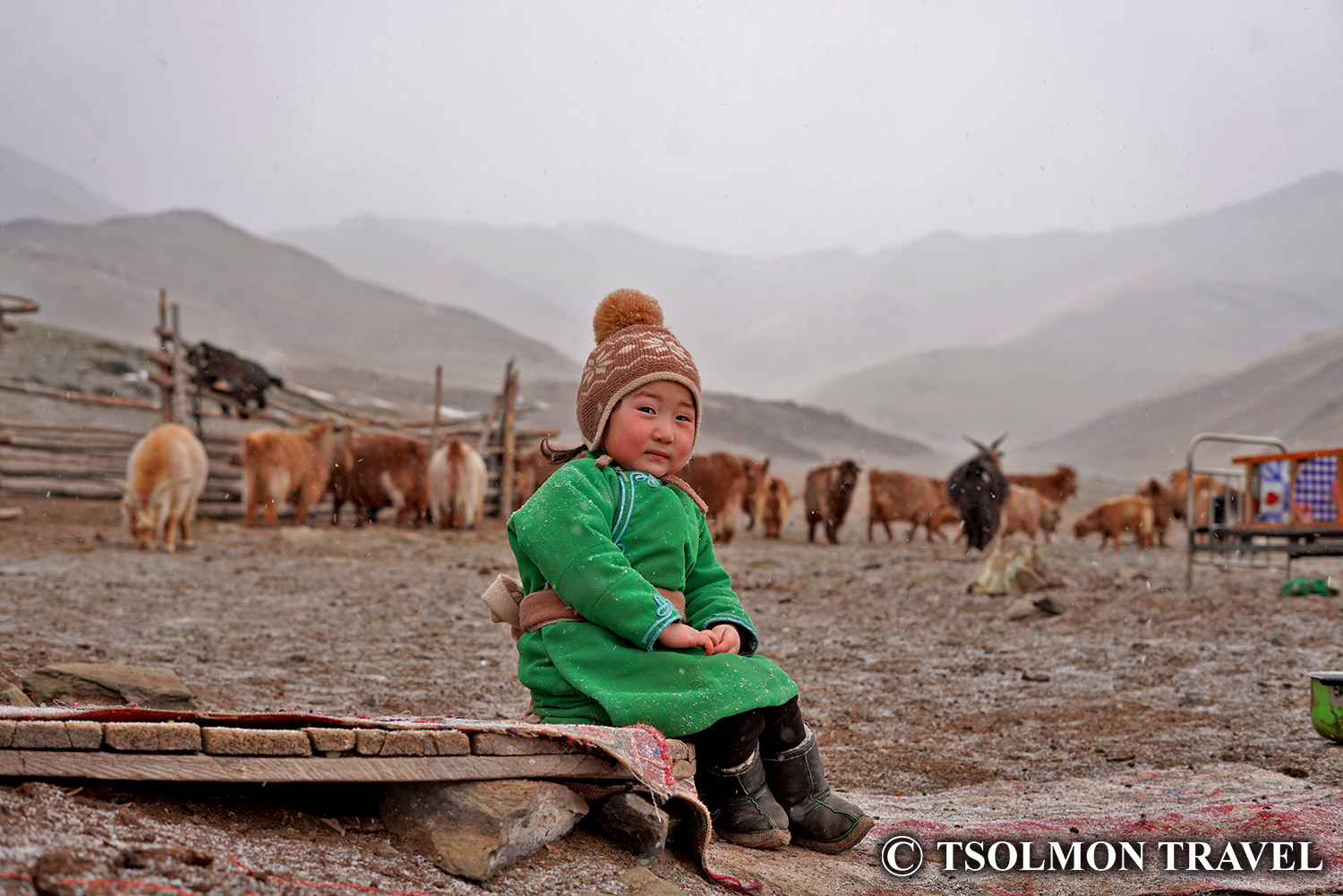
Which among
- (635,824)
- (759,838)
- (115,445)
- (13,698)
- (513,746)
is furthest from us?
(115,445)

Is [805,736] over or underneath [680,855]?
over

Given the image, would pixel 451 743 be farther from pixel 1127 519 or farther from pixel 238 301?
pixel 238 301

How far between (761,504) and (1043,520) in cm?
611

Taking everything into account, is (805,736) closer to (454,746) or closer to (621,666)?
(621,666)

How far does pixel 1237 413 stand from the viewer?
79.8 meters

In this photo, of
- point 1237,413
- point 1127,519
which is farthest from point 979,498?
point 1237,413

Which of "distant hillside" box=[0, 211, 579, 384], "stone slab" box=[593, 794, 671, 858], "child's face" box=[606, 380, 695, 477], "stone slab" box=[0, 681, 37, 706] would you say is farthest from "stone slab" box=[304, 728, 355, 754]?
"distant hillside" box=[0, 211, 579, 384]

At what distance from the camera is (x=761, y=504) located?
18.8 metres

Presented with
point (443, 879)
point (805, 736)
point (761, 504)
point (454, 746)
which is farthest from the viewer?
point (761, 504)

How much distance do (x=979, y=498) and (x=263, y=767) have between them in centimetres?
1542


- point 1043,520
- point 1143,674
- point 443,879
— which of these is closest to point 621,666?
point 443,879

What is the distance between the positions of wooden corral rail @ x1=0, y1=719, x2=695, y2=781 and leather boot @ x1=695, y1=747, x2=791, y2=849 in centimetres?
55

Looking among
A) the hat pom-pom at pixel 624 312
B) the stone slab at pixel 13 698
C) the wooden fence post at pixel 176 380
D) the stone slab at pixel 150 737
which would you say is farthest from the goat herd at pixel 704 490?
the stone slab at pixel 150 737

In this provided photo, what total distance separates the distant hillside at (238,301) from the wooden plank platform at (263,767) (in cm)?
8698
